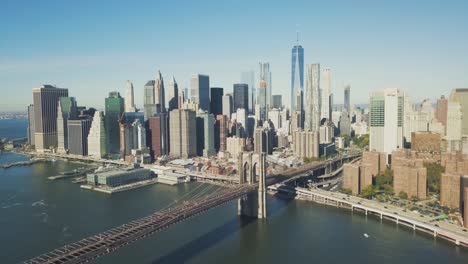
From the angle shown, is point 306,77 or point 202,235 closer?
point 202,235

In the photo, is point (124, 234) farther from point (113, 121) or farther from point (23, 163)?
point (113, 121)

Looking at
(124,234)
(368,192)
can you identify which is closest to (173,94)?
(368,192)

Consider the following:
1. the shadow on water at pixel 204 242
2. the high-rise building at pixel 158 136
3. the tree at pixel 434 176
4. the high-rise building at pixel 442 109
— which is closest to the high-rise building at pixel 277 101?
the high-rise building at pixel 442 109

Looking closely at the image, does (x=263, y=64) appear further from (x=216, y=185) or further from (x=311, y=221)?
(x=311, y=221)

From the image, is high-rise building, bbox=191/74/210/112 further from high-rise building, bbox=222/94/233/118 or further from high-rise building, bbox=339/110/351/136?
high-rise building, bbox=339/110/351/136

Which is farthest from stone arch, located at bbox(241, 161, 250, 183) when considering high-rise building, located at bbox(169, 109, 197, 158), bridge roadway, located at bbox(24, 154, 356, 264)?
high-rise building, located at bbox(169, 109, 197, 158)

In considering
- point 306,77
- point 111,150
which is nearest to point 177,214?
point 111,150

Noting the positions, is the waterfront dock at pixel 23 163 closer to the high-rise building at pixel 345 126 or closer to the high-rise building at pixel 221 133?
the high-rise building at pixel 221 133
